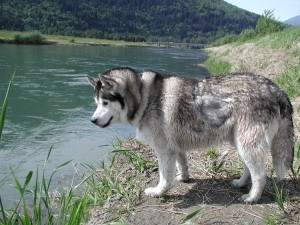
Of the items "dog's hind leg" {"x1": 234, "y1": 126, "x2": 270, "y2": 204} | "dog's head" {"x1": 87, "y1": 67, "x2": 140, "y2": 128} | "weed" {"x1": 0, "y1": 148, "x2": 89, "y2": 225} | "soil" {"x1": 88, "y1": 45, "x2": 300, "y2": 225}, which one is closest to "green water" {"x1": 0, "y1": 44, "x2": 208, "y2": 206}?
"weed" {"x1": 0, "y1": 148, "x2": 89, "y2": 225}

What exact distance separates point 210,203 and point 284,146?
1.26 metres

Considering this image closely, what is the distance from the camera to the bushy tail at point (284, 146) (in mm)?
4676

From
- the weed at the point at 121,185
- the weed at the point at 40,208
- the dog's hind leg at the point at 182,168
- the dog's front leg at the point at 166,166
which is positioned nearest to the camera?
the weed at the point at 40,208

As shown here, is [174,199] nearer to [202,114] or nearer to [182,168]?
[182,168]

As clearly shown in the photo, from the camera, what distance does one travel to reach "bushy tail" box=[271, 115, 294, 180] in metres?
4.68

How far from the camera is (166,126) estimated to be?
16.1 feet

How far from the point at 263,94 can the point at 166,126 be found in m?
1.34

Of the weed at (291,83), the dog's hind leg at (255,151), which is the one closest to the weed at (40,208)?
the dog's hind leg at (255,151)

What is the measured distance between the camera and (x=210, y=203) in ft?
16.3

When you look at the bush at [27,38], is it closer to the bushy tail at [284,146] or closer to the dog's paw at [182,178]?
the dog's paw at [182,178]

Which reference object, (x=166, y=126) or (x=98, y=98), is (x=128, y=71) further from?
(x=166, y=126)

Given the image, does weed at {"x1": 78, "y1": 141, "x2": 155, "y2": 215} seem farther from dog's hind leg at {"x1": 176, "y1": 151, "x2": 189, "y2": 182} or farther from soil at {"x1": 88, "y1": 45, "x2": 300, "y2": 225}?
dog's hind leg at {"x1": 176, "y1": 151, "x2": 189, "y2": 182}

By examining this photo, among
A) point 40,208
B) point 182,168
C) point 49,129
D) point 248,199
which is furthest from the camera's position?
point 49,129

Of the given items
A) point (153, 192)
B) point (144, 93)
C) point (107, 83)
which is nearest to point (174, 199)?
point (153, 192)
